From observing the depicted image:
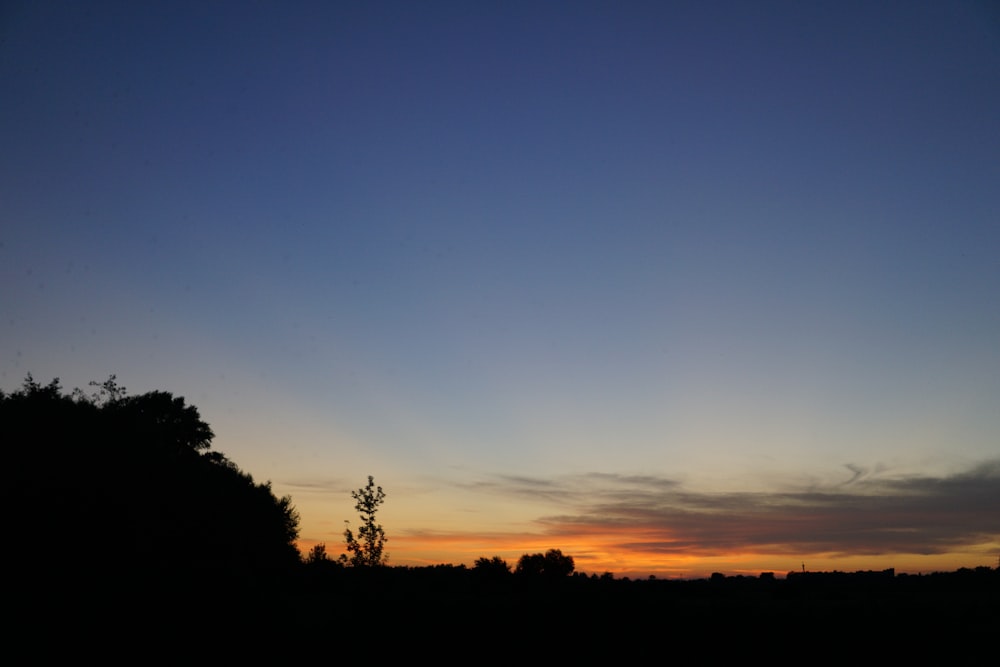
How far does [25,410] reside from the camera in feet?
117

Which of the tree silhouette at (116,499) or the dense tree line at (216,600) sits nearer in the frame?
the dense tree line at (216,600)

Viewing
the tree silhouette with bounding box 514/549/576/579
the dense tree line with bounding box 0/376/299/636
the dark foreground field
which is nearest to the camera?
the dark foreground field

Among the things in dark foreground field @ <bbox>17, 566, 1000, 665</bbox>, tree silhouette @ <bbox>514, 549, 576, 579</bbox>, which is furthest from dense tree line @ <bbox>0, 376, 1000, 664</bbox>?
tree silhouette @ <bbox>514, 549, 576, 579</bbox>

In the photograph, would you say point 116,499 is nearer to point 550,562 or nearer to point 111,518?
point 111,518

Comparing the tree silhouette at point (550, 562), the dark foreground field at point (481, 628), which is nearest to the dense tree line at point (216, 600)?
the dark foreground field at point (481, 628)

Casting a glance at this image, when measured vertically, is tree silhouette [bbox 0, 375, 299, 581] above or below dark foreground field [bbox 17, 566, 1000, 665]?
above

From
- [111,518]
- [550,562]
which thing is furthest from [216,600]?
→ [550,562]

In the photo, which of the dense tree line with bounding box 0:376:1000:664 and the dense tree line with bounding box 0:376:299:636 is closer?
the dense tree line with bounding box 0:376:1000:664

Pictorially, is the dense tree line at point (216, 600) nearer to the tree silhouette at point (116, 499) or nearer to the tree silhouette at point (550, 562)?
the tree silhouette at point (116, 499)

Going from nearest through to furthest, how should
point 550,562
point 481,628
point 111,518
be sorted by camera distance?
point 481,628, point 111,518, point 550,562

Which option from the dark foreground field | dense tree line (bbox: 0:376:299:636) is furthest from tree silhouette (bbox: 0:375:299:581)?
the dark foreground field

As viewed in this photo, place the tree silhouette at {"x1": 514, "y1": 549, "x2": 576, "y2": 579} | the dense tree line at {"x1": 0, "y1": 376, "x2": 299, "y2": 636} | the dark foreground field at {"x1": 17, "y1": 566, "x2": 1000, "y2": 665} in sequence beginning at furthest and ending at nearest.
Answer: the tree silhouette at {"x1": 514, "y1": 549, "x2": 576, "y2": 579} < the dense tree line at {"x1": 0, "y1": 376, "x2": 299, "y2": 636} < the dark foreground field at {"x1": 17, "y1": 566, "x2": 1000, "y2": 665}

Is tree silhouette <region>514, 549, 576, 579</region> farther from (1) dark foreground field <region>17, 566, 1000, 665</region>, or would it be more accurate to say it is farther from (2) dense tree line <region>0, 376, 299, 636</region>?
(1) dark foreground field <region>17, 566, 1000, 665</region>

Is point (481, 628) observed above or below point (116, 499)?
below
